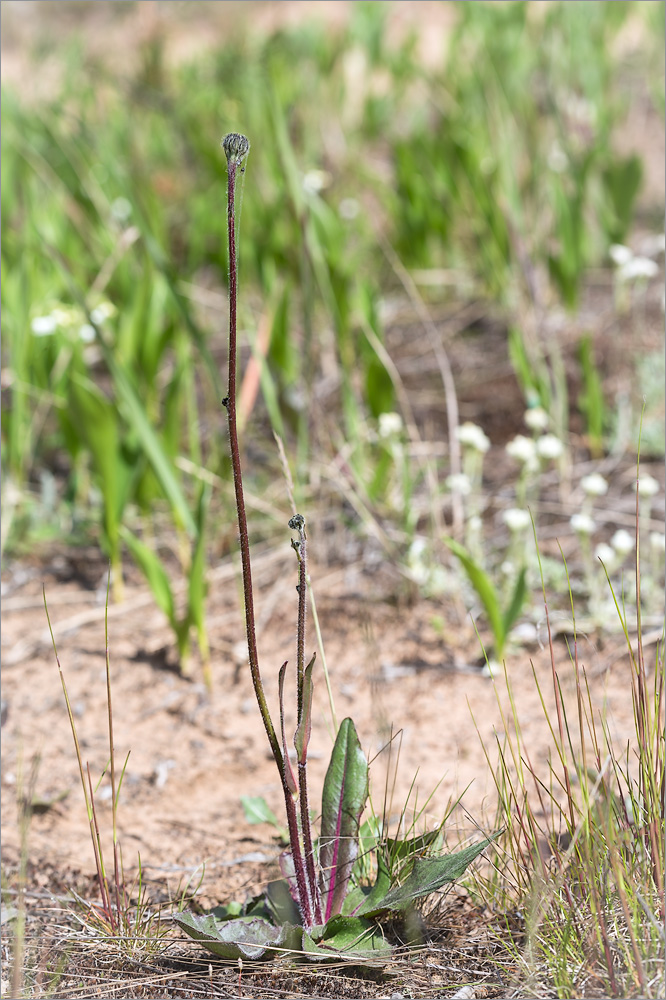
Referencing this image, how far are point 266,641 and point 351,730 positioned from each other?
2.82 feet

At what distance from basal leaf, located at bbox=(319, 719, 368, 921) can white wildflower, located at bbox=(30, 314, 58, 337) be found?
5.17 feet

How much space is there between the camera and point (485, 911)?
3.77ft

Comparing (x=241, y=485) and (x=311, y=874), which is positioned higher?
(x=241, y=485)

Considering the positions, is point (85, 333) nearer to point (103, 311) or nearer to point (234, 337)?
point (103, 311)

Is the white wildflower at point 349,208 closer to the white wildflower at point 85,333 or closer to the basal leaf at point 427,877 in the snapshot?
the white wildflower at point 85,333

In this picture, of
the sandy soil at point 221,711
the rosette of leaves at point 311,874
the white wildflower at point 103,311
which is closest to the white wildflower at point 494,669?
the sandy soil at point 221,711

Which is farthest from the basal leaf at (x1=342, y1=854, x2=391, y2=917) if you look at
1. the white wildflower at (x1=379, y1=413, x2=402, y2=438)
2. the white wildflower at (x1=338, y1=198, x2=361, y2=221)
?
the white wildflower at (x1=338, y1=198, x2=361, y2=221)

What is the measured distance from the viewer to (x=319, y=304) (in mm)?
3053

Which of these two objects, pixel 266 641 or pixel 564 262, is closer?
pixel 266 641

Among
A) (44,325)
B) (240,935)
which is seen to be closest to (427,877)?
(240,935)

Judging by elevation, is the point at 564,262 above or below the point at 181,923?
above

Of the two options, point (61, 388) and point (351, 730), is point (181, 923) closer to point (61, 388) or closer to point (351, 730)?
point (351, 730)

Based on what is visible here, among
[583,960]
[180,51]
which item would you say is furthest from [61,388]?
[180,51]

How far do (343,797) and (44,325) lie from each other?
163cm
